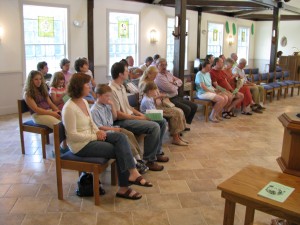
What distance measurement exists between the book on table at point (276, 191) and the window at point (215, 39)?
10056 mm

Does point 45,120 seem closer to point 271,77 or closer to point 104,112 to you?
point 104,112

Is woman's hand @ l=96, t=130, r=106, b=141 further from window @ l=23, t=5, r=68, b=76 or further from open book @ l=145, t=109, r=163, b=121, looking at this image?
window @ l=23, t=5, r=68, b=76

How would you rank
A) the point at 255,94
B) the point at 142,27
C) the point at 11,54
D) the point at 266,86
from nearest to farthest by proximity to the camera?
1. the point at 11,54
2. the point at 255,94
3. the point at 266,86
4. the point at 142,27

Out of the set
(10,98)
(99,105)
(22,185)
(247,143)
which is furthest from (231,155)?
(10,98)

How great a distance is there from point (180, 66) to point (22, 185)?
3.63 meters

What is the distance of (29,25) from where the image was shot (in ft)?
21.9

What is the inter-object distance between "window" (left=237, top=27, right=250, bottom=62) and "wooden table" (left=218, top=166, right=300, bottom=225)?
11.9 m

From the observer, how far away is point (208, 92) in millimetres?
6137

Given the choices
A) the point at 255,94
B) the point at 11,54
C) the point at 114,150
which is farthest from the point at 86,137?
the point at 255,94

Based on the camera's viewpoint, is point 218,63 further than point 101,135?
Yes

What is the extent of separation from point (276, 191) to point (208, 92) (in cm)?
454

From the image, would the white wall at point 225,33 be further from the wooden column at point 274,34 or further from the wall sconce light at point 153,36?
the wall sconce light at point 153,36

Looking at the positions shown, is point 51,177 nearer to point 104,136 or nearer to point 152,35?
point 104,136

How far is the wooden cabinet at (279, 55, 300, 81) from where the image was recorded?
1202 centimetres
